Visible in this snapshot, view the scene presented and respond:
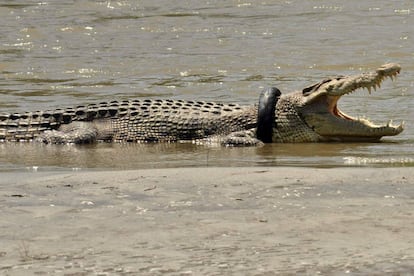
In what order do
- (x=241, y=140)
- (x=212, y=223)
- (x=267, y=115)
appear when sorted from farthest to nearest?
(x=267, y=115) < (x=241, y=140) < (x=212, y=223)

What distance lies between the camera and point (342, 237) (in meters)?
4.22

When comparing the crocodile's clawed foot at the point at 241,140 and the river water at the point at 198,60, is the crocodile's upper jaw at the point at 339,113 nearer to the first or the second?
the river water at the point at 198,60

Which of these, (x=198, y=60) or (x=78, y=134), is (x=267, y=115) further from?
(x=198, y=60)

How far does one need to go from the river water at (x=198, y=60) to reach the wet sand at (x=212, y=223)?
1391mm

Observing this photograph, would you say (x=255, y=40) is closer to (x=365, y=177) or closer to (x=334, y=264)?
(x=365, y=177)

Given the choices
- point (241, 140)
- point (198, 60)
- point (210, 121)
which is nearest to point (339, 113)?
point (241, 140)

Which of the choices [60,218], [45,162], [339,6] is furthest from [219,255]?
[339,6]

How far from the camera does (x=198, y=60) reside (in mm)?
13859

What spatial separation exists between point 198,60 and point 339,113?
5091 millimetres

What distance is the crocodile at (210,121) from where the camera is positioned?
28.8ft

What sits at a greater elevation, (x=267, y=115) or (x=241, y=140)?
(x=267, y=115)

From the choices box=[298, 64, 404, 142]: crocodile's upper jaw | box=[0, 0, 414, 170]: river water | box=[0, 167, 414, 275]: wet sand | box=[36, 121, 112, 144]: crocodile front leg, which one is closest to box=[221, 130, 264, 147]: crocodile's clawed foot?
box=[0, 0, 414, 170]: river water

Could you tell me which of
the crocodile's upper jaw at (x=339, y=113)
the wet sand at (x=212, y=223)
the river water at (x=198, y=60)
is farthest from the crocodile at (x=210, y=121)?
the wet sand at (x=212, y=223)

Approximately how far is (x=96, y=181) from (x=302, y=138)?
354 cm
